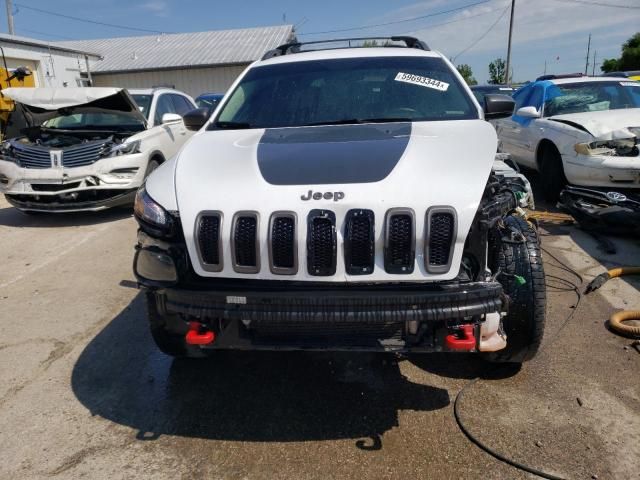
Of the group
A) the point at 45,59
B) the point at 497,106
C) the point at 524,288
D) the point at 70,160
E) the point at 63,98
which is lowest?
the point at 524,288

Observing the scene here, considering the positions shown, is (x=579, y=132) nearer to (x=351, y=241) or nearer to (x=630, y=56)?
(x=351, y=241)

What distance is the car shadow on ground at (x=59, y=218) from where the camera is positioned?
6778 millimetres

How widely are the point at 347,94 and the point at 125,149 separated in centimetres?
422

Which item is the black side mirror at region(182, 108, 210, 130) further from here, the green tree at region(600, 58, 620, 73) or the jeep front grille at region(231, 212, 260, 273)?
the green tree at region(600, 58, 620, 73)

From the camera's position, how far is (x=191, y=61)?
2762 centimetres

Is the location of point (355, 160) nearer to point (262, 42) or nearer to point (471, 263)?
point (471, 263)

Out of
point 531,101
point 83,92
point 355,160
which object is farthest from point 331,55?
point 531,101

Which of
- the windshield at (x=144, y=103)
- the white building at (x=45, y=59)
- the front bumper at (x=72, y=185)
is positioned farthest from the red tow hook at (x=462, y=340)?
the white building at (x=45, y=59)

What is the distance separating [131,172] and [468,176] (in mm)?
5402

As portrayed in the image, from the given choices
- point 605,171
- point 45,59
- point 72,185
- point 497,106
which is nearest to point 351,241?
point 497,106

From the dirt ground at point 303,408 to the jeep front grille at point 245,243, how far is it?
891mm

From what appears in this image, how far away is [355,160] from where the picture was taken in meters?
2.46

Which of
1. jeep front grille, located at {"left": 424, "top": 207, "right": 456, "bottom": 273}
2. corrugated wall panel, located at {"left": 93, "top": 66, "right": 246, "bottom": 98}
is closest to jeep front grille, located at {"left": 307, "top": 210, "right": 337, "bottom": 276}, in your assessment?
jeep front grille, located at {"left": 424, "top": 207, "right": 456, "bottom": 273}

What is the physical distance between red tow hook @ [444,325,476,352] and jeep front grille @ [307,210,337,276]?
592 mm
